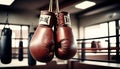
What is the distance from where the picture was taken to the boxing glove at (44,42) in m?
1.32

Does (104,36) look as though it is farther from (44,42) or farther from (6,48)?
(44,42)

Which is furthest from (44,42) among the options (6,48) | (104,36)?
(104,36)

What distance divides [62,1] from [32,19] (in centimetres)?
211

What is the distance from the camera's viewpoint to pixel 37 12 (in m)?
8.03

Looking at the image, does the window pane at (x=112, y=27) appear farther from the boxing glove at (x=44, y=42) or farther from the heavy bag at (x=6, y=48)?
the boxing glove at (x=44, y=42)

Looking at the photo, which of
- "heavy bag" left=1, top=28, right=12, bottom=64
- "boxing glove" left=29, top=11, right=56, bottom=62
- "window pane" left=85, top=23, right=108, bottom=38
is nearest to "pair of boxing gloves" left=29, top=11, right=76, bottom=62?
"boxing glove" left=29, top=11, right=56, bottom=62

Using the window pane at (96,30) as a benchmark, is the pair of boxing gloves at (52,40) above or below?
below

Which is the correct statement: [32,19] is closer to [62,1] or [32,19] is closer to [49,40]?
[62,1]

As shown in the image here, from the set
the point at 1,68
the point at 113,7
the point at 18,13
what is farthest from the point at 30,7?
the point at 1,68

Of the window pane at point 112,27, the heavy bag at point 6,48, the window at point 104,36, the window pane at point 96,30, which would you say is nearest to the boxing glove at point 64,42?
the heavy bag at point 6,48

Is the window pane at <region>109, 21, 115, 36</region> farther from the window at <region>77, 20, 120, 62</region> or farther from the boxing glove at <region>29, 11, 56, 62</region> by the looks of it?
the boxing glove at <region>29, 11, 56, 62</region>

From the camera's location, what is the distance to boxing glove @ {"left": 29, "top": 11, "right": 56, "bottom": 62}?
1317 millimetres

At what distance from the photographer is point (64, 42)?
1372 millimetres

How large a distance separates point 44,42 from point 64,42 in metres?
0.16
